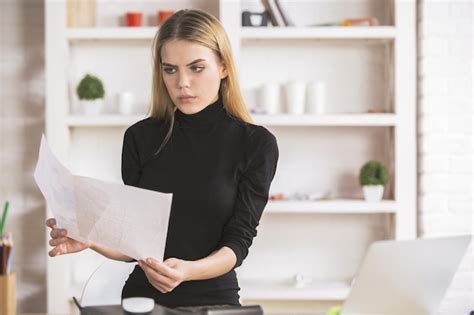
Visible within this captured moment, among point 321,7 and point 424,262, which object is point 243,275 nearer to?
point 321,7

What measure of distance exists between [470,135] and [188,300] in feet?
6.76

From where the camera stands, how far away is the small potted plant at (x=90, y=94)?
3.35m

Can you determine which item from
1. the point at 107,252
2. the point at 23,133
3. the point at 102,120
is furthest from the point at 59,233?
the point at 23,133

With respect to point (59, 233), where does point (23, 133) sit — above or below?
above

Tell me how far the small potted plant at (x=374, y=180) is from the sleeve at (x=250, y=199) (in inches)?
63.8

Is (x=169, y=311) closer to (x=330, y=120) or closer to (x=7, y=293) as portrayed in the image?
(x=7, y=293)

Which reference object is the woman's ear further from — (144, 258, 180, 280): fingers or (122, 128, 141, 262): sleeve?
(144, 258, 180, 280): fingers

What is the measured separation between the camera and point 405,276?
3.59 feet

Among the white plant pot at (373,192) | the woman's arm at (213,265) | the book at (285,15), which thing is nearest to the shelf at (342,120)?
the white plant pot at (373,192)

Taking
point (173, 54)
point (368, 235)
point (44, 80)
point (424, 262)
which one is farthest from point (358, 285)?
point (44, 80)

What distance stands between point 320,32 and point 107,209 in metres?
2.20

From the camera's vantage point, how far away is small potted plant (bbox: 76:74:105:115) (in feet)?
11.0

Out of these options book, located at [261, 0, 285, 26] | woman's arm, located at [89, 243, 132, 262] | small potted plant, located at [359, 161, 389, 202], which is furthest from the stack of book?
woman's arm, located at [89, 243, 132, 262]

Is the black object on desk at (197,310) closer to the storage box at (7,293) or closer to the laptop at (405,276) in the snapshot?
→ the laptop at (405,276)
